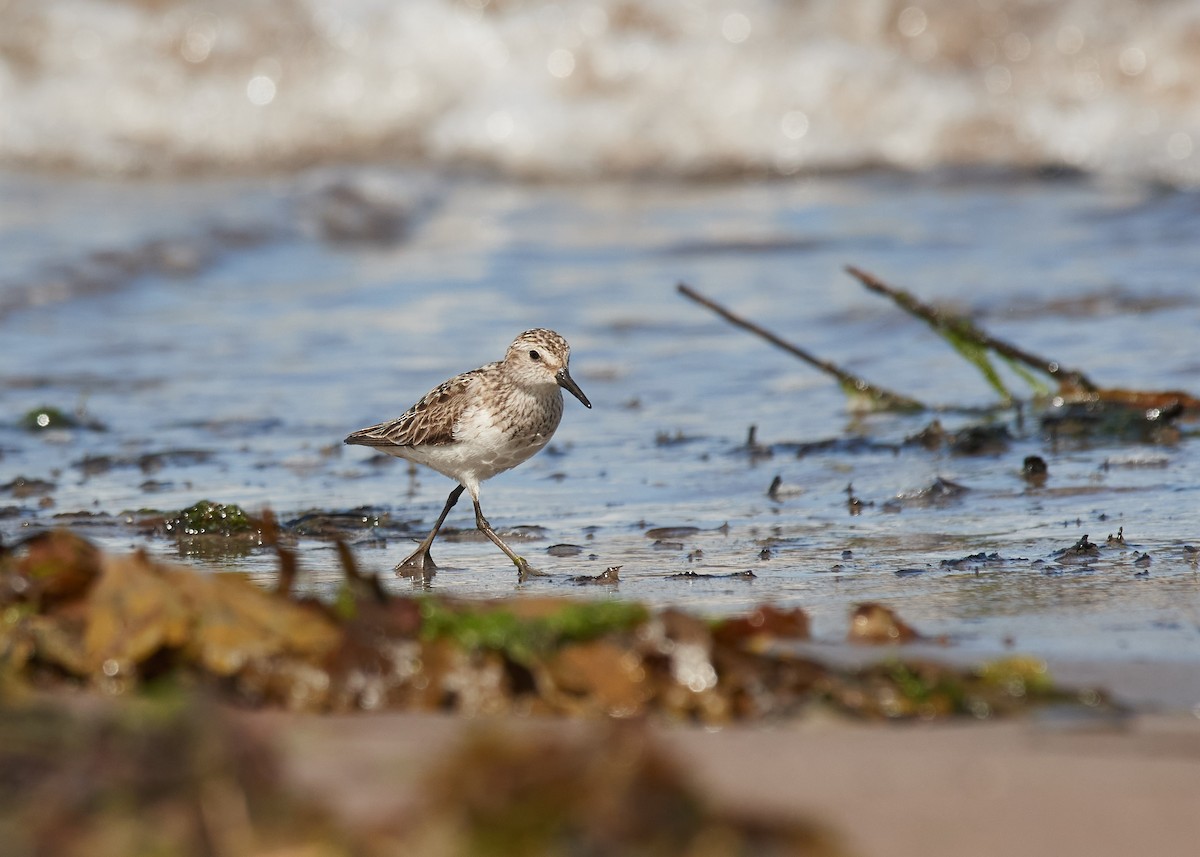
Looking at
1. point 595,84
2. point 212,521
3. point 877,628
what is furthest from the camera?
point 595,84

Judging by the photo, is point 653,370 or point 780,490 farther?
point 653,370

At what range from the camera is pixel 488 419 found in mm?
5160

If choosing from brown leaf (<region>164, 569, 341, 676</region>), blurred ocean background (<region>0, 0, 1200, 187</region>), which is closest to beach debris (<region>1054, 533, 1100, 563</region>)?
brown leaf (<region>164, 569, 341, 676</region>)

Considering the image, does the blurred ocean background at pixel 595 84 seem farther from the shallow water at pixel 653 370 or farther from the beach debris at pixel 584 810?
the beach debris at pixel 584 810

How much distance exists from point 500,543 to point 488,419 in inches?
19.4

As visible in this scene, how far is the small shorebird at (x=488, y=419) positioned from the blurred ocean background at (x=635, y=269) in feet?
0.90

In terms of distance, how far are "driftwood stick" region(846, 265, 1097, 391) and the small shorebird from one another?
51.0 inches

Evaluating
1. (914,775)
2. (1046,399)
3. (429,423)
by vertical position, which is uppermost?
(1046,399)

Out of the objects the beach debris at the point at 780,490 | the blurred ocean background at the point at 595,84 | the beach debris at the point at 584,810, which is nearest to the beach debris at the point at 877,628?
the beach debris at the point at 584,810

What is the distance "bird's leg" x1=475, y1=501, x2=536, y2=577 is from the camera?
464 centimetres

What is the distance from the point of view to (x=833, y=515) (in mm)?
5156

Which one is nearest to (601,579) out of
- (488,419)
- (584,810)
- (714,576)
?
(714,576)

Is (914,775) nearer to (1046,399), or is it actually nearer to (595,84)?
(1046,399)

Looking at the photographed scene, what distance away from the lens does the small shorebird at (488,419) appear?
5.16 metres
